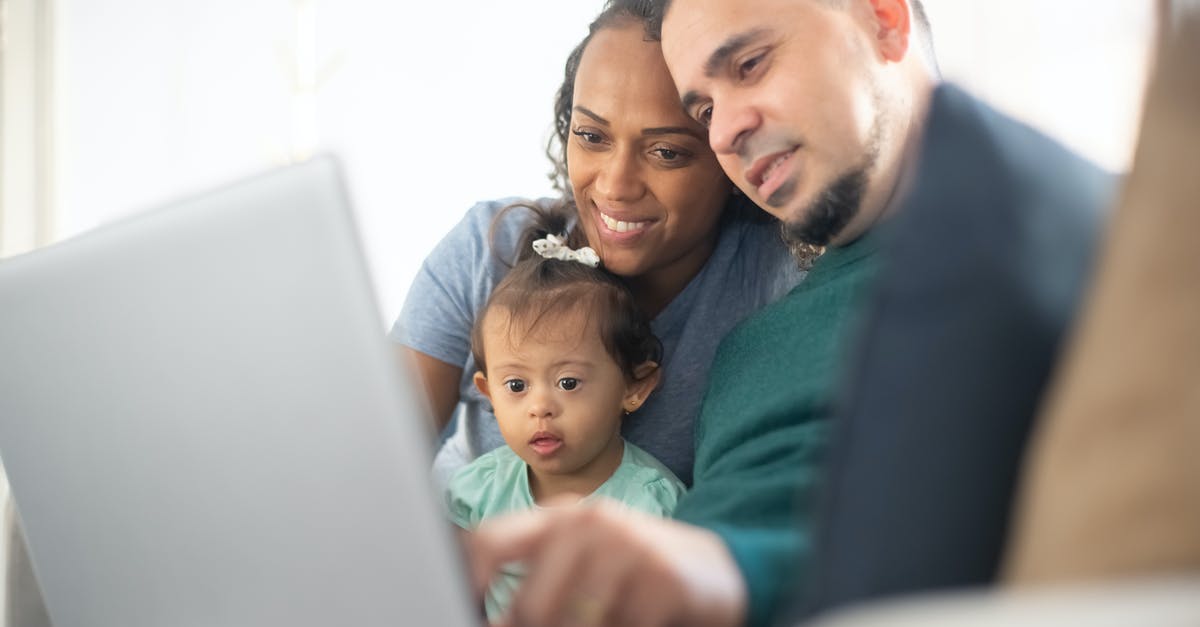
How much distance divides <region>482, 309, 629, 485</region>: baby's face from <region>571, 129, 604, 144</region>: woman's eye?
1.00 feet

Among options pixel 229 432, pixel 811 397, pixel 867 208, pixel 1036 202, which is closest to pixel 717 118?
pixel 867 208

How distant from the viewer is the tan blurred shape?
1.61ft

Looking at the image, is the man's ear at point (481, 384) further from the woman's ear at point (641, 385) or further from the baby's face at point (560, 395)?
the woman's ear at point (641, 385)

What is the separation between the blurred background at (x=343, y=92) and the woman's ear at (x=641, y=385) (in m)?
1.82

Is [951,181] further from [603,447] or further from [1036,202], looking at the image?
[603,447]

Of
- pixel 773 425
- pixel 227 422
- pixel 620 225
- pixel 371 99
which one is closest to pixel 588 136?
pixel 620 225

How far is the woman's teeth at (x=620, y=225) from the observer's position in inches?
67.2

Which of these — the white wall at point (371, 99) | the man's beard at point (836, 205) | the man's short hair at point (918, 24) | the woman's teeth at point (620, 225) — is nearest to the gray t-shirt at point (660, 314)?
the woman's teeth at point (620, 225)

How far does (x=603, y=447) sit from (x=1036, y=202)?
107cm

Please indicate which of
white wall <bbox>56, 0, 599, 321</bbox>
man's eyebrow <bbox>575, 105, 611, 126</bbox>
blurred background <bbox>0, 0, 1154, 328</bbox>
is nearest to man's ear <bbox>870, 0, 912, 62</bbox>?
man's eyebrow <bbox>575, 105, 611, 126</bbox>

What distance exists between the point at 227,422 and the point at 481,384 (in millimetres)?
1088

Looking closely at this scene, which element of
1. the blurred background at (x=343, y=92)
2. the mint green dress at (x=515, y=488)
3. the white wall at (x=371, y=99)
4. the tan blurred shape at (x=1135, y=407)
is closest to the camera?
the tan blurred shape at (x=1135, y=407)

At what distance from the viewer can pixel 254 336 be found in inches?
25.6

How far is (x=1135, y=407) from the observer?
512mm
